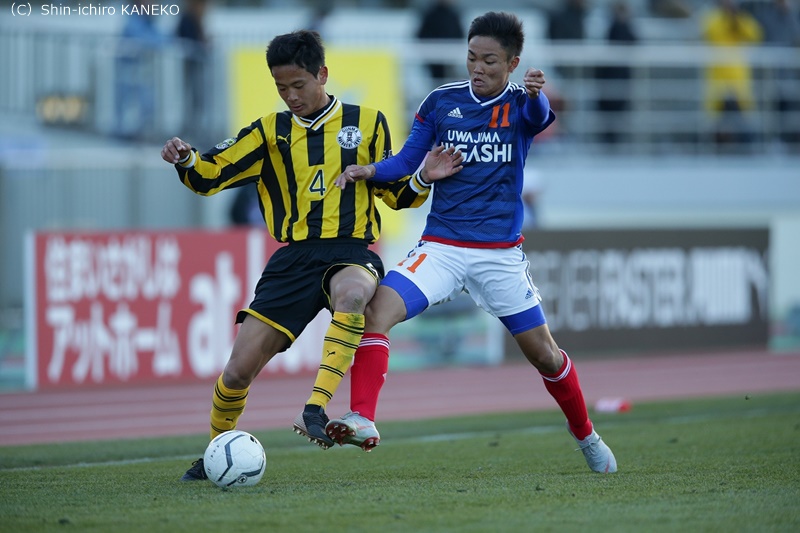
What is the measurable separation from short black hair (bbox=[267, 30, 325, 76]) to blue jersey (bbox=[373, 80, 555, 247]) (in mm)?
625

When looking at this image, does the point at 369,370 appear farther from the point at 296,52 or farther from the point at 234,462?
the point at 296,52

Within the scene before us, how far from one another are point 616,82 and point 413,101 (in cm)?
328

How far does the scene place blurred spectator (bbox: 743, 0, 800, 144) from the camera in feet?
64.2

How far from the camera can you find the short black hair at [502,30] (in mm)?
6281

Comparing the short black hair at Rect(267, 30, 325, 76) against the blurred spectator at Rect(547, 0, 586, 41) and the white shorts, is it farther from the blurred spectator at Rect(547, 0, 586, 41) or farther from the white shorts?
the blurred spectator at Rect(547, 0, 586, 41)

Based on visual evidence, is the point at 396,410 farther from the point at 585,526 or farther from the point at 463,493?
the point at 585,526

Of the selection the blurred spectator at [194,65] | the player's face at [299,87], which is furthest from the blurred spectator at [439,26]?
the player's face at [299,87]

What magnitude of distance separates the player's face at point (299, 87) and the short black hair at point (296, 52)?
0.03m

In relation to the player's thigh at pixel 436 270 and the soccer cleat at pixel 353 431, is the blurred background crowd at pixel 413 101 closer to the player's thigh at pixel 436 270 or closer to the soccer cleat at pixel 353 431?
the player's thigh at pixel 436 270

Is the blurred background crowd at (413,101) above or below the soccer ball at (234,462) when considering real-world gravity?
above

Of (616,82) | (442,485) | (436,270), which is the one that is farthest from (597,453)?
(616,82)

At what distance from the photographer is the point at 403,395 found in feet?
40.6

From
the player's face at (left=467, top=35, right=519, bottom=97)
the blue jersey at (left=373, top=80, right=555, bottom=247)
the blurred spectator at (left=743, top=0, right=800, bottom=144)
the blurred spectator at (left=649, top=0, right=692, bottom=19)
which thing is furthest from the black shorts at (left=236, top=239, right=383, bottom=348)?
the blurred spectator at (left=649, top=0, right=692, bottom=19)

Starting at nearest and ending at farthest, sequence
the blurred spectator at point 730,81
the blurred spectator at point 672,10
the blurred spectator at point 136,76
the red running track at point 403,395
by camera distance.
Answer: the red running track at point 403,395
the blurred spectator at point 136,76
the blurred spectator at point 730,81
the blurred spectator at point 672,10
